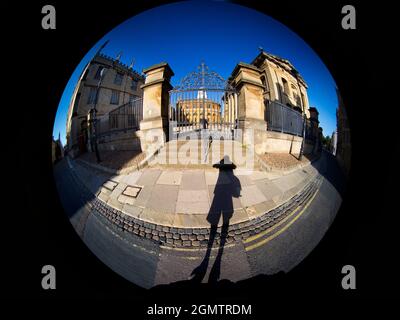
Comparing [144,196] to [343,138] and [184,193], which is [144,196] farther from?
[343,138]

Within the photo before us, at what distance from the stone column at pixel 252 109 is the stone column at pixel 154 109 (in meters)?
0.56

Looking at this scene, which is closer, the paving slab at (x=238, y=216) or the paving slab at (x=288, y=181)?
the paving slab at (x=238, y=216)

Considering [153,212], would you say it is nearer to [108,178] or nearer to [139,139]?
[108,178]

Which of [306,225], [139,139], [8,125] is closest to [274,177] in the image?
[306,225]

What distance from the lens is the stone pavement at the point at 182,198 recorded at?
0.88m

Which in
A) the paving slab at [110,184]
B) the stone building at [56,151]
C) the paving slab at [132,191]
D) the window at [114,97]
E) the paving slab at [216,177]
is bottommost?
the paving slab at [132,191]

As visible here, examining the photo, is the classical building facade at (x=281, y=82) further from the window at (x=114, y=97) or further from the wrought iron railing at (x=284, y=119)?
the window at (x=114, y=97)

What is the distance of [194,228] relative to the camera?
0.87 meters

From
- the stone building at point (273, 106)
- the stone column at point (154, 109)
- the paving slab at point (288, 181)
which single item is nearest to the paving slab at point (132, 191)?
the stone column at point (154, 109)

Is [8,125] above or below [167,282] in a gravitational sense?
above

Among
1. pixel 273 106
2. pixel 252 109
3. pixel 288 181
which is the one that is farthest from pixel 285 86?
pixel 288 181

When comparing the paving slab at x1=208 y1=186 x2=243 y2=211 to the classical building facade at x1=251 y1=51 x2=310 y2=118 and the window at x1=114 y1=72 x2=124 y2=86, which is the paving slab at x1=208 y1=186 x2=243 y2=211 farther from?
the window at x1=114 y1=72 x2=124 y2=86

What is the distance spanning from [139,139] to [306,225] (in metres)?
1.47

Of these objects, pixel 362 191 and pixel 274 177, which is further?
pixel 362 191
